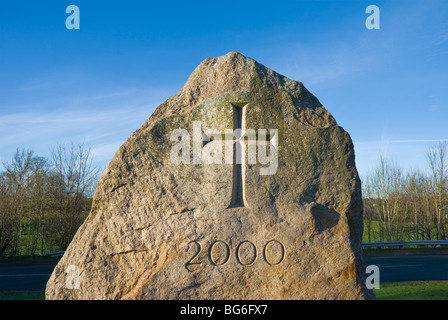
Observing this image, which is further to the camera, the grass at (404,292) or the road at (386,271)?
the road at (386,271)

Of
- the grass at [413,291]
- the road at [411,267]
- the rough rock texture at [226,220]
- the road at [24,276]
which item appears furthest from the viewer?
the road at [411,267]

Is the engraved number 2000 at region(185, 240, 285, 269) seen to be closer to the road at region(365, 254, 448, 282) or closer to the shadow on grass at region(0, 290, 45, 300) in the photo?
the shadow on grass at region(0, 290, 45, 300)

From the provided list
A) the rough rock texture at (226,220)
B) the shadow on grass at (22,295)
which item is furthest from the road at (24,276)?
the rough rock texture at (226,220)

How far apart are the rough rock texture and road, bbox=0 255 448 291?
675 cm

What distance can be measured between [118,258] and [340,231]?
251cm

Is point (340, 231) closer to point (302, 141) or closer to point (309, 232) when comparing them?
point (309, 232)

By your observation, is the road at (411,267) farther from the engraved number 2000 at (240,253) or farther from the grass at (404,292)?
the engraved number 2000 at (240,253)

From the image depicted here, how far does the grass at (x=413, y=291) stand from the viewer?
793 centimetres

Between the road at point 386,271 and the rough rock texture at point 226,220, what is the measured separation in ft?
22.1

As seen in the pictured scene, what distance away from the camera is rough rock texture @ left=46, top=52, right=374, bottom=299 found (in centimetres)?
445

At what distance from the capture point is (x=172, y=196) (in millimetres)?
4578

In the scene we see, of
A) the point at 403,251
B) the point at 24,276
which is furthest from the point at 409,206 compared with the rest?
the point at 24,276
